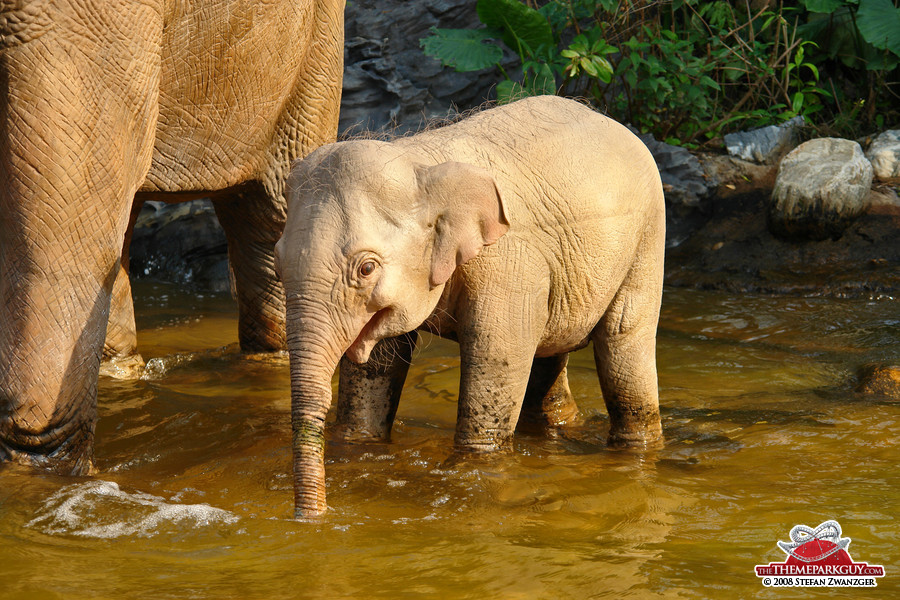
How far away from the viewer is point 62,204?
369 centimetres

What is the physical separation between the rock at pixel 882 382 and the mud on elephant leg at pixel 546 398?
1.60 metres

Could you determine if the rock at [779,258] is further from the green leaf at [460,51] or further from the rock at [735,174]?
the green leaf at [460,51]

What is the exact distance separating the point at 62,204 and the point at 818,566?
2698 mm

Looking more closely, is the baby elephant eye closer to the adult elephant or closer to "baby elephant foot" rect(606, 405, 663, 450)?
the adult elephant

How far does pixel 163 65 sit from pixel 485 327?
5.50ft

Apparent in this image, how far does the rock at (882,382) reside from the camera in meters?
5.45

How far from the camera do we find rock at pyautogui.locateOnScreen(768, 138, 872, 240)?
812cm

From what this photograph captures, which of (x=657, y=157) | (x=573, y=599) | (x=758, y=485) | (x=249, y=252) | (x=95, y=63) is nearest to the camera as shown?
(x=573, y=599)

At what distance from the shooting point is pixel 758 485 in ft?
→ 13.8

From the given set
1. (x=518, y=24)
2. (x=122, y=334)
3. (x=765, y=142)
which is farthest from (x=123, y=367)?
(x=765, y=142)

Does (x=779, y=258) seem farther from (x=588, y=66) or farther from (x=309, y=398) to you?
(x=309, y=398)

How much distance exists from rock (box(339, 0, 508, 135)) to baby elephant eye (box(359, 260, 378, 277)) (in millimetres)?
6495

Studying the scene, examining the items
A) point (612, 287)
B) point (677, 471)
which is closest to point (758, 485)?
point (677, 471)

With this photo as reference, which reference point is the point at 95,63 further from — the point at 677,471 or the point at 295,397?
the point at 677,471
